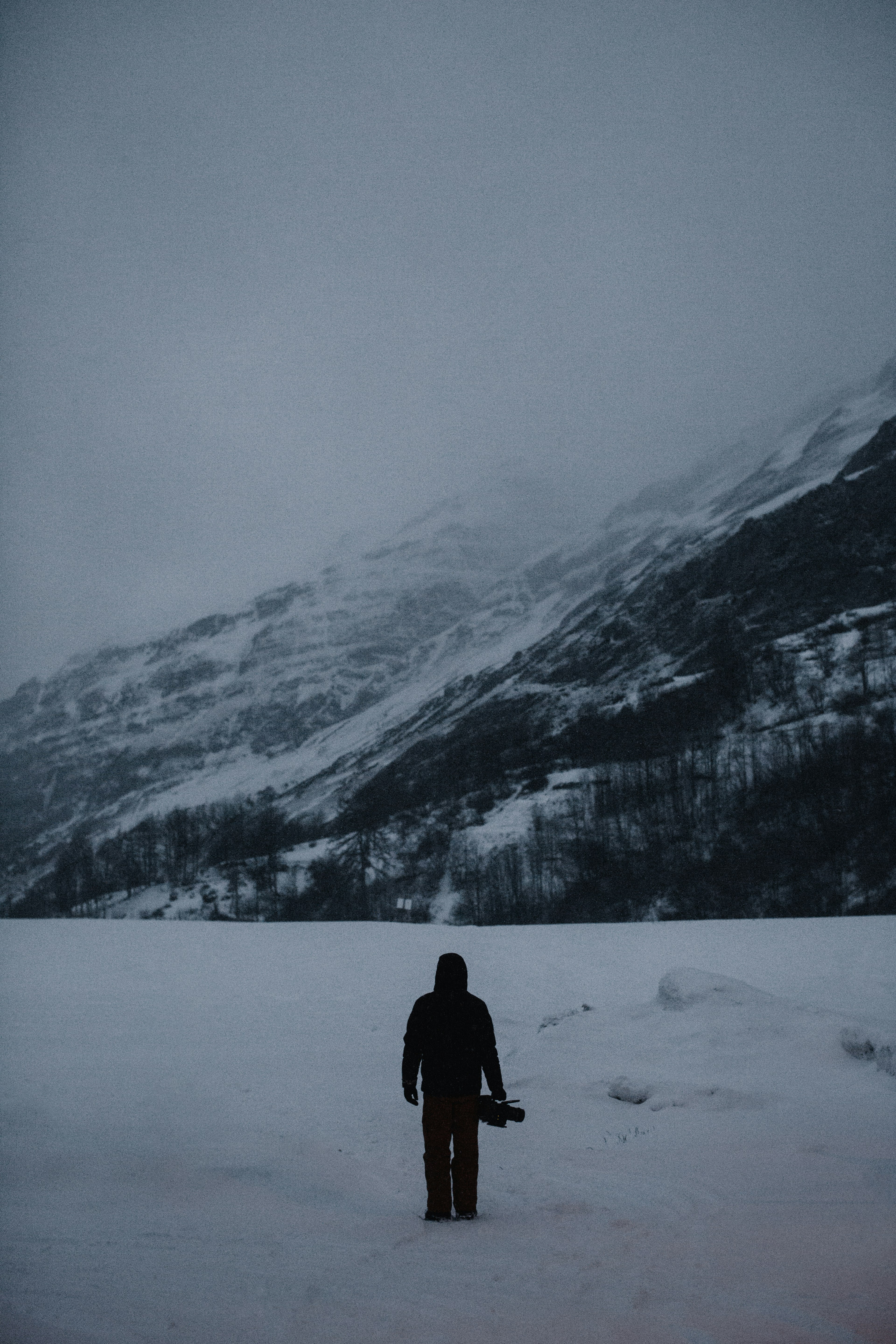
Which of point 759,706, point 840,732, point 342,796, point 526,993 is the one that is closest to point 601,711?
point 759,706

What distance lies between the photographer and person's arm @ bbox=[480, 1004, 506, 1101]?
22.9ft

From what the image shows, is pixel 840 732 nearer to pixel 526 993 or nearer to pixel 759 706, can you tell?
pixel 759 706

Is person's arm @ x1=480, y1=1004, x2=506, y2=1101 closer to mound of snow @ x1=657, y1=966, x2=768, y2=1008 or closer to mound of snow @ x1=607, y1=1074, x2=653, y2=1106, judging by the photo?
mound of snow @ x1=607, y1=1074, x2=653, y2=1106

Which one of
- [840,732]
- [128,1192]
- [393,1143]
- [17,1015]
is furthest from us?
[840,732]

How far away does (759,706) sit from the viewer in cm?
10344

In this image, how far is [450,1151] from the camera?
22.4ft

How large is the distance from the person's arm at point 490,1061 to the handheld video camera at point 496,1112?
65 mm

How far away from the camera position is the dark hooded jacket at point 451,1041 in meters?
6.86

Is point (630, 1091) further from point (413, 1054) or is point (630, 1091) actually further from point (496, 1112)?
point (413, 1054)

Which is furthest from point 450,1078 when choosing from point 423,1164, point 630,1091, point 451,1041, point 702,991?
point 702,991

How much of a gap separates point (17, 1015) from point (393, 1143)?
8918mm

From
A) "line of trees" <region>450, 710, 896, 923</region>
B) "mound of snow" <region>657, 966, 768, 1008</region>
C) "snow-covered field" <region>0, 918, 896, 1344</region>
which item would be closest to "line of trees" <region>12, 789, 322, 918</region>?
"line of trees" <region>450, 710, 896, 923</region>

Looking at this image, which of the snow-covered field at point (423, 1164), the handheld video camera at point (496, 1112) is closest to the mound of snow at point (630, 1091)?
the snow-covered field at point (423, 1164)

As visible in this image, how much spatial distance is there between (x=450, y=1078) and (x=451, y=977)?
80 centimetres
